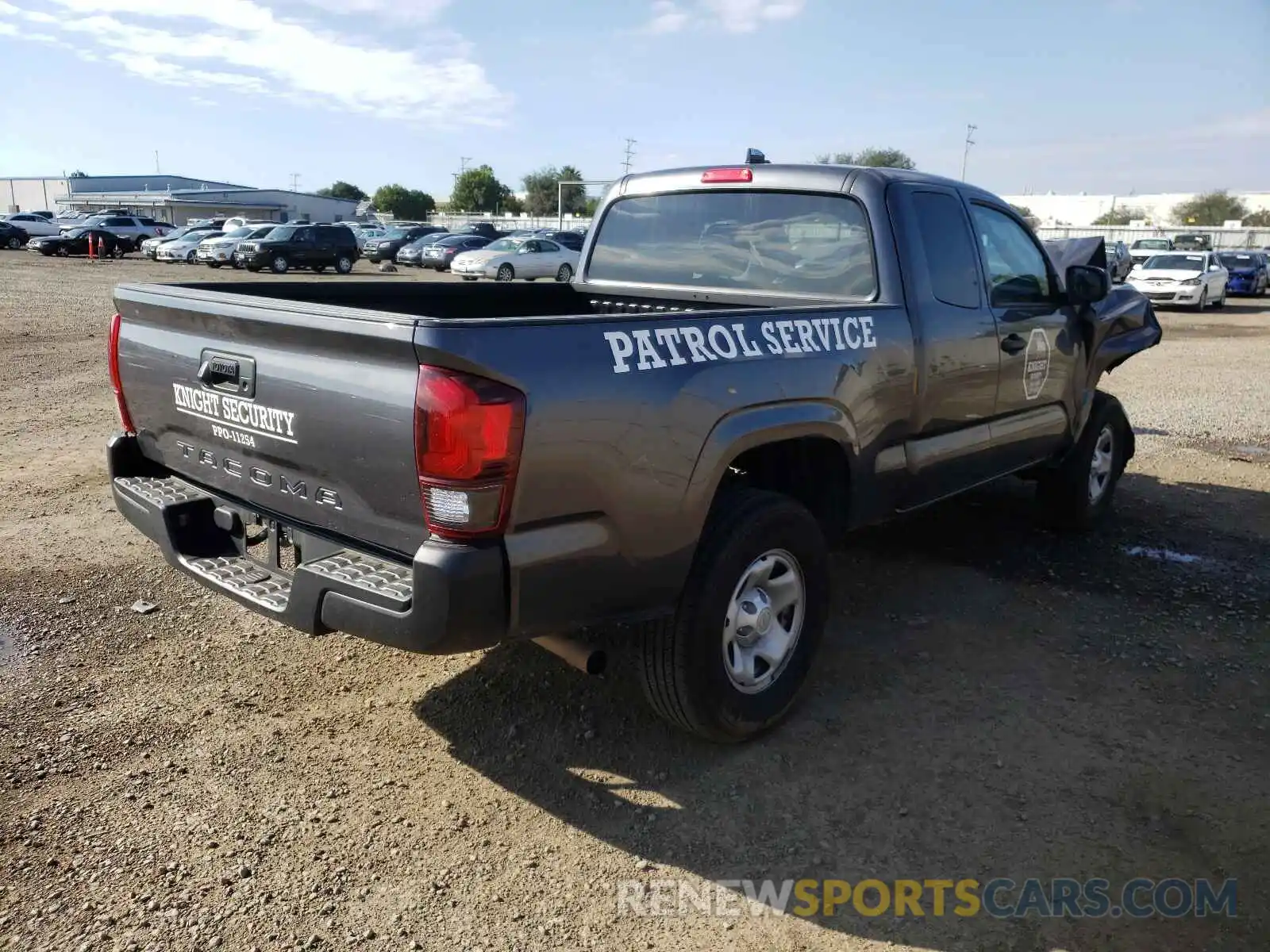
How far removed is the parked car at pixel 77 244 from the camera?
3584cm

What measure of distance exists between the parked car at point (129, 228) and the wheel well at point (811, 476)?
135 feet

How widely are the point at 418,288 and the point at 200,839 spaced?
2.78 meters

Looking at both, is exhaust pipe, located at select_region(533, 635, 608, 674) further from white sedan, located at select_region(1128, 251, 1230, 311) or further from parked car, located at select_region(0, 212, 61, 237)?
parked car, located at select_region(0, 212, 61, 237)

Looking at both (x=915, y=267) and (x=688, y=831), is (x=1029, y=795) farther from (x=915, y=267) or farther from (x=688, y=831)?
(x=915, y=267)

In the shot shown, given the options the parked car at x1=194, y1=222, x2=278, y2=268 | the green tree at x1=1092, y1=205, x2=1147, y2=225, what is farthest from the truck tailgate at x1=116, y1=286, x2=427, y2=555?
the green tree at x1=1092, y1=205, x2=1147, y2=225

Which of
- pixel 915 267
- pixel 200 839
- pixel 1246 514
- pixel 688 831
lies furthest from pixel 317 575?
pixel 1246 514

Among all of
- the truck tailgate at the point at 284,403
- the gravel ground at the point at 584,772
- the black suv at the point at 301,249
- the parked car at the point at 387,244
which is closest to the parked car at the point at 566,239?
the black suv at the point at 301,249

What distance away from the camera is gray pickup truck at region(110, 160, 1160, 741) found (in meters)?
2.55

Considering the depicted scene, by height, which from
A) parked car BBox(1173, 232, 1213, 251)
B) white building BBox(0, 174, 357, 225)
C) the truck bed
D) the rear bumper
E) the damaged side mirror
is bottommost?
the rear bumper

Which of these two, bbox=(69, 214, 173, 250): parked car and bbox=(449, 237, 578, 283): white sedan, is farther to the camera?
bbox=(69, 214, 173, 250): parked car

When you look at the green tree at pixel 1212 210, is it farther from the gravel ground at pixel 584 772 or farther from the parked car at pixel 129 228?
the gravel ground at pixel 584 772

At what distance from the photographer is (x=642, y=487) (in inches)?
112

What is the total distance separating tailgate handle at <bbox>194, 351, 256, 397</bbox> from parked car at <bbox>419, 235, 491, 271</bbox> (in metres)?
30.7

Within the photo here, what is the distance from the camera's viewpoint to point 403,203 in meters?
105
